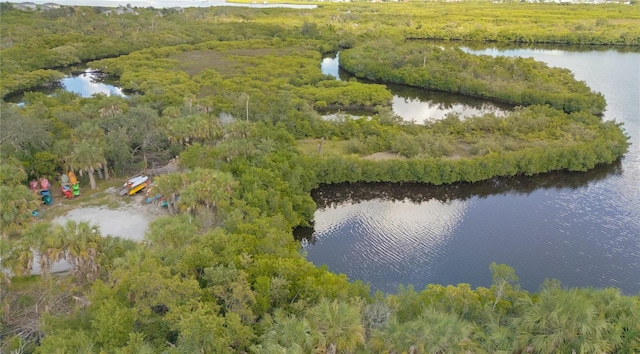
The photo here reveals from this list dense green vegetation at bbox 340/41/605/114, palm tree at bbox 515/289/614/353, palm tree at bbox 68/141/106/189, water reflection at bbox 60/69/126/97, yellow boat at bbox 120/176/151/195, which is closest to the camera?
palm tree at bbox 515/289/614/353

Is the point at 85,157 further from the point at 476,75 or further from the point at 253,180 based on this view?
the point at 476,75

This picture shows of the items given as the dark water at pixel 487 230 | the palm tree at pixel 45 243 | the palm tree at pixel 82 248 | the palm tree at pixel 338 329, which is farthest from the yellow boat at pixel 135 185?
the palm tree at pixel 338 329

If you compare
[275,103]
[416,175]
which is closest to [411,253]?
[416,175]

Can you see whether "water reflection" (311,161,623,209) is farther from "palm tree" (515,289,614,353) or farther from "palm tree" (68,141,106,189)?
"palm tree" (515,289,614,353)

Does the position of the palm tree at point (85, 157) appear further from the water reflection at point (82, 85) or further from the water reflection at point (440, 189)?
the water reflection at point (82, 85)

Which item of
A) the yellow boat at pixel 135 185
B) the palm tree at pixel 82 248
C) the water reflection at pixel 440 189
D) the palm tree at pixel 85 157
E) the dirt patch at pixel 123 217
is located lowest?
the water reflection at pixel 440 189

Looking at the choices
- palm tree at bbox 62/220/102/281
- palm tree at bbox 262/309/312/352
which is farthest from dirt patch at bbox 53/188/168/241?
palm tree at bbox 262/309/312/352
